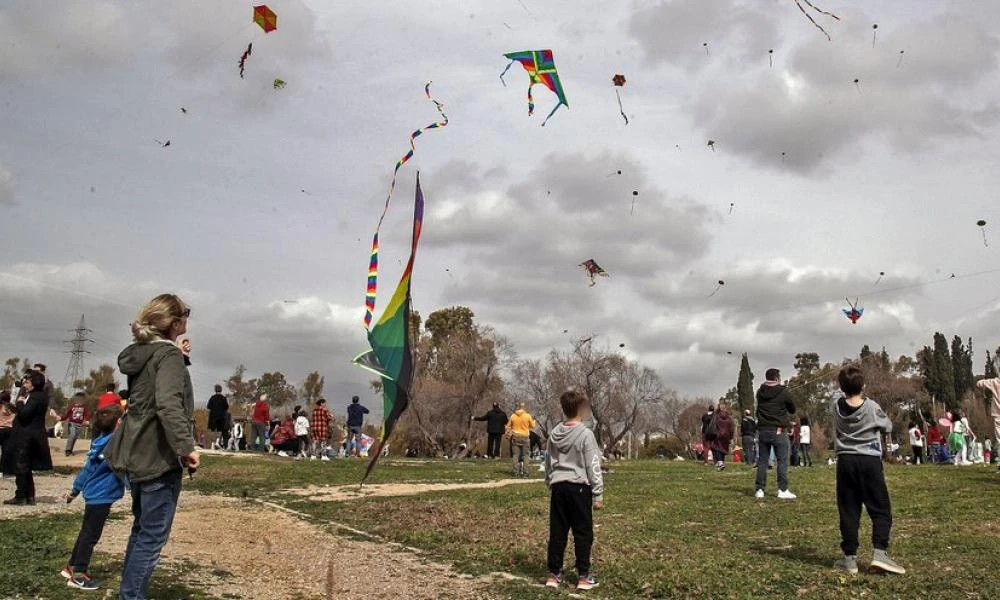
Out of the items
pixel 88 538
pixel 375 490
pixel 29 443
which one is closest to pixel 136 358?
pixel 88 538

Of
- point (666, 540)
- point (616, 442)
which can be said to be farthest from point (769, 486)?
point (616, 442)

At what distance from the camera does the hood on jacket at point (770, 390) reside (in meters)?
14.5

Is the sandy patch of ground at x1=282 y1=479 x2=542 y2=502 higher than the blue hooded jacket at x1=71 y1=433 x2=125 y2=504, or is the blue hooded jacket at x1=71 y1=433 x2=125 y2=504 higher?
the blue hooded jacket at x1=71 y1=433 x2=125 y2=504

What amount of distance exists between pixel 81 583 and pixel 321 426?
63.1 feet

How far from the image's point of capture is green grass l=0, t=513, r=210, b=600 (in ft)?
22.4

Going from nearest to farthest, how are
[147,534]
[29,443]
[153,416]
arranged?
[147,534] → [153,416] → [29,443]

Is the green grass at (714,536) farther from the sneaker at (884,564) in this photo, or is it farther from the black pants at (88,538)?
the black pants at (88,538)

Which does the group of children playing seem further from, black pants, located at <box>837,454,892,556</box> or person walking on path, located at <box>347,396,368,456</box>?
person walking on path, located at <box>347,396,368,456</box>

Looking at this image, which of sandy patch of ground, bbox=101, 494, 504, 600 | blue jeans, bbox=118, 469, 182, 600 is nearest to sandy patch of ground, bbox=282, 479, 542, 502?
sandy patch of ground, bbox=101, 494, 504, 600

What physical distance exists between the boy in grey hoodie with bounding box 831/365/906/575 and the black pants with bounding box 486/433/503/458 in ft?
72.3

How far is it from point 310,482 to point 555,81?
10450 millimetres

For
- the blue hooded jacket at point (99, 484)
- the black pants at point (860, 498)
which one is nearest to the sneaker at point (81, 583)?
the blue hooded jacket at point (99, 484)

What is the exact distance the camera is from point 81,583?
7.00 meters

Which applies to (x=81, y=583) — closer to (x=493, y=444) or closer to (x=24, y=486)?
(x=24, y=486)
